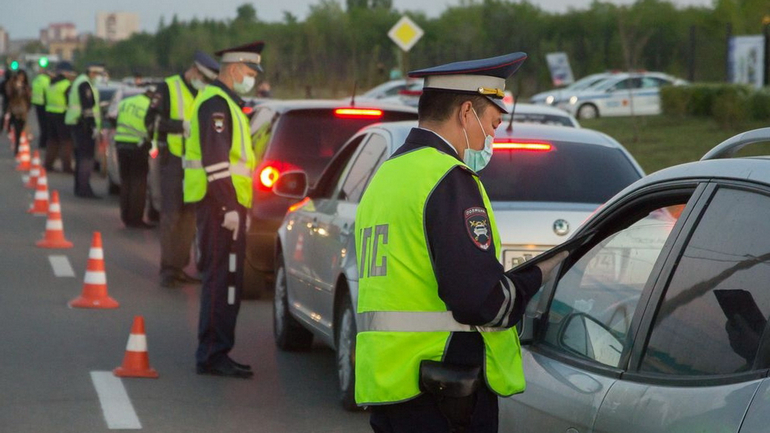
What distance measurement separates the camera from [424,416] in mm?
3713

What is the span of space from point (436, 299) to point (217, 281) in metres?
4.90

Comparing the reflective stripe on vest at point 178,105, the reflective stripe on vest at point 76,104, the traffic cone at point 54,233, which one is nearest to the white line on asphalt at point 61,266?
the traffic cone at point 54,233

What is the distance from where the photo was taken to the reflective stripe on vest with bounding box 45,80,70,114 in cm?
2383

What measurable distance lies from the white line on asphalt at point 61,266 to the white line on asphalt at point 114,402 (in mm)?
4863

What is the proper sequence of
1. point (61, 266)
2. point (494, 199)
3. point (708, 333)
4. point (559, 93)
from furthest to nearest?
1. point (559, 93)
2. point (61, 266)
3. point (494, 199)
4. point (708, 333)

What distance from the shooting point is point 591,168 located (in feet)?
26.6

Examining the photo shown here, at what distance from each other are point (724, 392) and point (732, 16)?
64.4 m

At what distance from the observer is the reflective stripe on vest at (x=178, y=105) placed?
1229 centimetres

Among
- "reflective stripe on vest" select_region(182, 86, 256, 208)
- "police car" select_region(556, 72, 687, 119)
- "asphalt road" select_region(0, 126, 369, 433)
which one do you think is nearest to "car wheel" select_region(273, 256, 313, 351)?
"asphalt road" select_region(0, 126, 369, 433)

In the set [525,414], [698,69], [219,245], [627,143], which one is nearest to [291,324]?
[219,245]

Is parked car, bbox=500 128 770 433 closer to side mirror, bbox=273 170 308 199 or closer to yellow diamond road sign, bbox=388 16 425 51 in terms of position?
side mirror, bbox=273 170 308 199

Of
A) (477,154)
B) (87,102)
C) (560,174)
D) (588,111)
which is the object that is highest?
(477,154)

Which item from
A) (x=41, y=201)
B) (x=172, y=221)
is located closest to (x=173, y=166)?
(x=172, y=221)

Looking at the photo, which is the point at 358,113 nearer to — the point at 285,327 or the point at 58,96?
the point at 285,327
